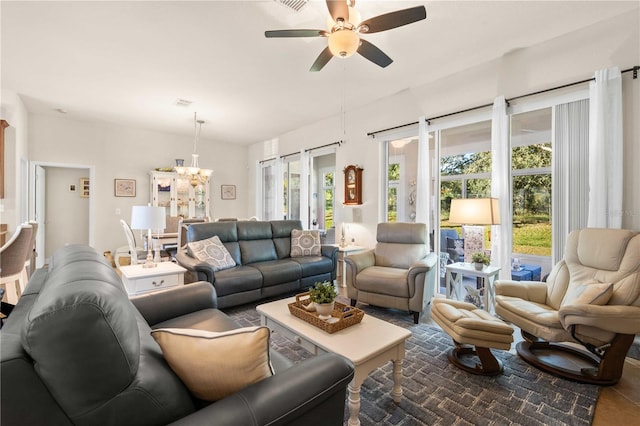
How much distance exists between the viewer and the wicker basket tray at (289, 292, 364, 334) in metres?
1.91

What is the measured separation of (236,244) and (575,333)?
347 centimetres

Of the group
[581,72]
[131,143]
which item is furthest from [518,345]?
[131,143]

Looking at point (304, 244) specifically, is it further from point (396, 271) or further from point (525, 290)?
point (525, 290)

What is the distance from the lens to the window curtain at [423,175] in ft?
13.0

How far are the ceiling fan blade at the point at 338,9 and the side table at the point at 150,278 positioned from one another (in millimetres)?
2608

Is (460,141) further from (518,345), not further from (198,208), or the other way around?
(198,208)

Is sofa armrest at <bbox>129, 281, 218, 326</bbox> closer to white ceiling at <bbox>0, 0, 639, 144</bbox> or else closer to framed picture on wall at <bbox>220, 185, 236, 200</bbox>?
white ceiling at <bbox>0, 0, 639, 144</bbox>

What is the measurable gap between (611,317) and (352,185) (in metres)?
3.48

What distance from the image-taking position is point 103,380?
0.77m

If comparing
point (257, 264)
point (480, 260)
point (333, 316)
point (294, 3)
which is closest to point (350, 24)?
point (294, 3)

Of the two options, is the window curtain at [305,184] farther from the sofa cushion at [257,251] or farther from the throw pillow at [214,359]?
the throw pillow at [214,359]

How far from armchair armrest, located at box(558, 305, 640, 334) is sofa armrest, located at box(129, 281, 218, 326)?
2.52m

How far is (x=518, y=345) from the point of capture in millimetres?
2496

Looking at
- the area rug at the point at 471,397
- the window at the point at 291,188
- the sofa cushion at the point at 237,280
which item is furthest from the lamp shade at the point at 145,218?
the window at the point at 291,188
